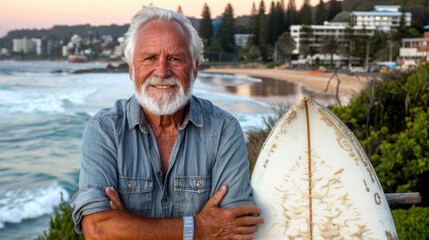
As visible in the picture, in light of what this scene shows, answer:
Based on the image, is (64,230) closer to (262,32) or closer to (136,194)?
(136,194)

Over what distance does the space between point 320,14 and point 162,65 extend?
96582 millimetres

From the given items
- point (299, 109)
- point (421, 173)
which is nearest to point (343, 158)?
point (299, 109)

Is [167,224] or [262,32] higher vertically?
[262,32]

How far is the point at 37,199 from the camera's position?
30.2 ft

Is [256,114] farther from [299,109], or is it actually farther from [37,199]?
[299,109]

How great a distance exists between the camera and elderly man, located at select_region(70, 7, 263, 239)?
6.46ft

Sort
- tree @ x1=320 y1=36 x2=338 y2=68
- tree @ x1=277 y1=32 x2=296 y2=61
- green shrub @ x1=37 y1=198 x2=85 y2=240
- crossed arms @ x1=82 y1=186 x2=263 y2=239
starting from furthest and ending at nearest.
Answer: tree @ x1=277 y1=32 x2=296 y2=61
tree @ x1=320 y1=36 x2=338 y2=68
green shrub @ x1=37 y1=198 x2=85 y2=240
crossed arms @ x1=82 y1=186 x2=263 y2=239

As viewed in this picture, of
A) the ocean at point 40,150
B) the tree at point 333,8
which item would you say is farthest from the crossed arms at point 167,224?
the tree at point 333,8

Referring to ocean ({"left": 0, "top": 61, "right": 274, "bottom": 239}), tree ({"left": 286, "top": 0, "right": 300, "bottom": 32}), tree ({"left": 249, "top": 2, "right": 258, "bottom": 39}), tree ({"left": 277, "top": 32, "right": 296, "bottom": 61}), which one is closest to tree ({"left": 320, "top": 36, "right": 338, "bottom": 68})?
tree ({"left": 277, "top": 32, "right": 296, "bottom": 61})

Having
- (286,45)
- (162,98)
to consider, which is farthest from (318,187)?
(286,45)

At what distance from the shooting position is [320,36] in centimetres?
8650

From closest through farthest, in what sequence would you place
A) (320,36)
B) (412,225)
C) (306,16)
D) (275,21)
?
(412,225) < (306,16) < (275,21) < (320,36)

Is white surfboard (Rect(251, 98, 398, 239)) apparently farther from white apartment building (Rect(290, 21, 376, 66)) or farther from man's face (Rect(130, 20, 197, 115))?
white apartment building (Rect(290, 21, 376, 66))

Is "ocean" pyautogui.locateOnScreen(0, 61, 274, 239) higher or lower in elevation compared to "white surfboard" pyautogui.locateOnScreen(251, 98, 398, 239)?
lower
